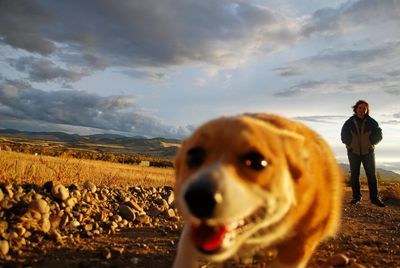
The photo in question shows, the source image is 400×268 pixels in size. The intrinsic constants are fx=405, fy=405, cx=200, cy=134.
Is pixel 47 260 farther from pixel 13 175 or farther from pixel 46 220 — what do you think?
pixel 13 175

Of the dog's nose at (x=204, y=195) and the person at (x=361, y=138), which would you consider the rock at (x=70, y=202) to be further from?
the person at (x=361, y=138)

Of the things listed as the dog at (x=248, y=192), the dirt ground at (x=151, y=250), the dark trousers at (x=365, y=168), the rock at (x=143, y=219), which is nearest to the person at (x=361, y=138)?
the dark trousers at (x=365, y=168)

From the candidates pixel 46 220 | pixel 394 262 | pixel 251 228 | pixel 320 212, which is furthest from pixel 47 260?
pixel 394 262

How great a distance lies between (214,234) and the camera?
3.39 metres

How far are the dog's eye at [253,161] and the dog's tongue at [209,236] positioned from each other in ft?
1.86

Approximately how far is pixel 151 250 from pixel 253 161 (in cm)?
329

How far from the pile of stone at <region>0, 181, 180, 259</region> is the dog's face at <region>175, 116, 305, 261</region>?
10.4 ft

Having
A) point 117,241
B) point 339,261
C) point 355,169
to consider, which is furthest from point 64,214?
point 355,169

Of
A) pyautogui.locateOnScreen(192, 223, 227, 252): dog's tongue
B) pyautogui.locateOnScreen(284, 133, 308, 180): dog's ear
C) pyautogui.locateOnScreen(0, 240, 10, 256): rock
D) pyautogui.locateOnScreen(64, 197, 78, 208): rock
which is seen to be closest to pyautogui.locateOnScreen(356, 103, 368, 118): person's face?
pyautogui.locateOnScreen(64, 197, 78, 208): rock

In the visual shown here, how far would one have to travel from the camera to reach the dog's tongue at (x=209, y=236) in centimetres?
336

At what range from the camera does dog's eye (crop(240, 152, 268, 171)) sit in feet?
11.3

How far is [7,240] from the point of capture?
218 inches

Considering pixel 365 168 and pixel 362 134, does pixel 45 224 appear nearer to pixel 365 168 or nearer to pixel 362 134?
pixel 362 134

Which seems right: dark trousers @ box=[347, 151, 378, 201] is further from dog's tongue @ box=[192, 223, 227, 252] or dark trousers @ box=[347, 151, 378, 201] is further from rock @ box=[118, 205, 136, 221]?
dog's tongue @ box=[192, 223, 227, 252]
